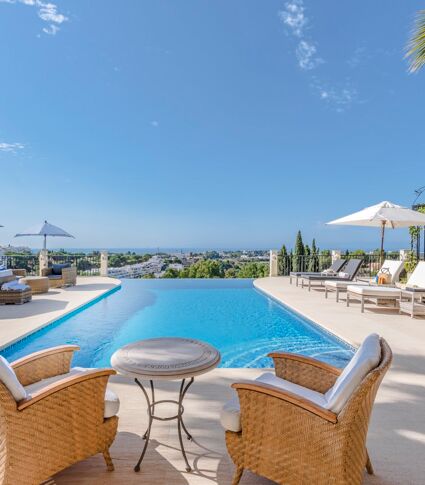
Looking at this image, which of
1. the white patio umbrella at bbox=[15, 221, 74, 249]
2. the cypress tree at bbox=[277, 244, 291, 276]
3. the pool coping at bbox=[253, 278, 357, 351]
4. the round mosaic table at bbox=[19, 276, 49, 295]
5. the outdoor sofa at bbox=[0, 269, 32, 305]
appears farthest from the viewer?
the cypress tree at bbox=[277, 244, 291, 276]

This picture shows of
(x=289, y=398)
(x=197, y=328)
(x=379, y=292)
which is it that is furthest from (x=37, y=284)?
(x=379, y=292)

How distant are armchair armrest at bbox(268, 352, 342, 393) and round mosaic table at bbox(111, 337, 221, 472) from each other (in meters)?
0.53

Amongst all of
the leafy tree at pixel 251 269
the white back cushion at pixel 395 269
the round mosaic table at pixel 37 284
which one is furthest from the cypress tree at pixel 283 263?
the round mosaic table at pixel 37 284

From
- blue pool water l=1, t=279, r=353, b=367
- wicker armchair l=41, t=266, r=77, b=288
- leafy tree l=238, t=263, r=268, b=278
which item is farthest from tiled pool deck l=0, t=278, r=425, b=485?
leafy tree l=238, t=263, r=268, b=278

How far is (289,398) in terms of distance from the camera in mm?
1465

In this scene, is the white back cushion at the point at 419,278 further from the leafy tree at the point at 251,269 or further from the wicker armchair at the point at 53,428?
the leafy tree at the point at 251,269

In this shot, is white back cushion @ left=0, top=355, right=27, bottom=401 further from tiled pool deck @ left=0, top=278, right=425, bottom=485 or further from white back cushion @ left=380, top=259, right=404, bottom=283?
white back cushion @ left=380, top=259, right=404, bottom=283

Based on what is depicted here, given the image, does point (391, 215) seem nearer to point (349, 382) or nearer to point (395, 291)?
point (395, 291)

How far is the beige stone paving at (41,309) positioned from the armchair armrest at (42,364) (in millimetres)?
2620

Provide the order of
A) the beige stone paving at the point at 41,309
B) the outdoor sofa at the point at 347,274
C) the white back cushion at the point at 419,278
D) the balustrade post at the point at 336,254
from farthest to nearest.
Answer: the balustrade post at the point at 336,254, the outdoor sofa at the point at 347,274, the white back cushion at the point at 419,278, the beige stone paving at the point at 41,309

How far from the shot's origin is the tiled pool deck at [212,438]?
1766 millimetres

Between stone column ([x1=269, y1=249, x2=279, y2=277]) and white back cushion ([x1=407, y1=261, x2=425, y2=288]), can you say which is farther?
stone column ([x1=269, y1=249, x2=279, y2=277])

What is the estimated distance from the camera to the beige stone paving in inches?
185

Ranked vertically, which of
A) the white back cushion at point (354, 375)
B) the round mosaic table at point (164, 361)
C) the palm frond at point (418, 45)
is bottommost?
the round mosaic table at point (164, 361)
